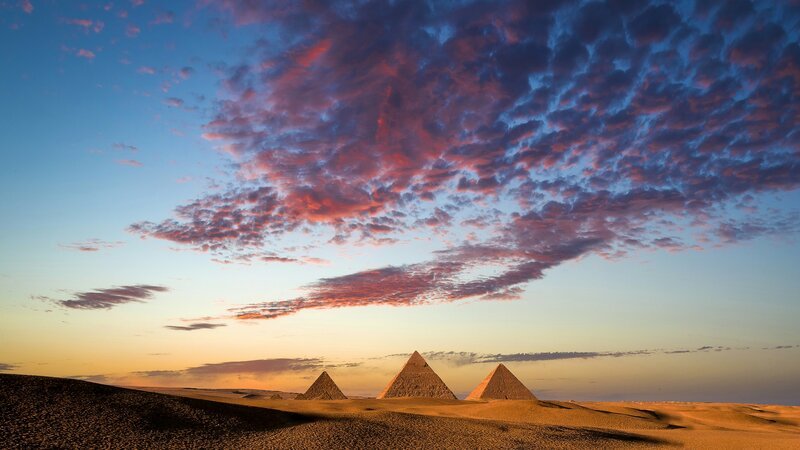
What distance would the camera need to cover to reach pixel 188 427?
1590 cm

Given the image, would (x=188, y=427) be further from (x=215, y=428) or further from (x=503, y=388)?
(x=503, y=388)

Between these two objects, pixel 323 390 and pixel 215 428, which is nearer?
pixel 215 428

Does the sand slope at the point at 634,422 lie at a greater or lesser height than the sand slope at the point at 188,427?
lesser

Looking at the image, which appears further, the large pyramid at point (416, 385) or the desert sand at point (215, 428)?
the large pyramid at point (416, 385)

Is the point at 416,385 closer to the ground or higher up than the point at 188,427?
closer to the ground

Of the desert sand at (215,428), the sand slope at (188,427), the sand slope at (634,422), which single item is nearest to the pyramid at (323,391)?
the sand slope at (634,422)

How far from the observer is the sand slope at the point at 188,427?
539 inches

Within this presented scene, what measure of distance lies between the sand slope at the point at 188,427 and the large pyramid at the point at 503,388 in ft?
109

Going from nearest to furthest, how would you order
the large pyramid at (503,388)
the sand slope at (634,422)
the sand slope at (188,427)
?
the sand slope at (188,427) → the sand slope at (634,422) → the large pyramid at (503,388)

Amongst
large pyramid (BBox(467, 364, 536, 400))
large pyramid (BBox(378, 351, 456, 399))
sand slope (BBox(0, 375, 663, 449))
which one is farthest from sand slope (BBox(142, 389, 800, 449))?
large pyramid (BBox(467, 364, 536, 400))

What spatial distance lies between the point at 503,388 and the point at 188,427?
141 feet

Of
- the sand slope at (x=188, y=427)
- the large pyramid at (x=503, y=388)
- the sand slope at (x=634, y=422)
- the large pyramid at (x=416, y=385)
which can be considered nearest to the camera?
the sand slope at (x=188, y=427)

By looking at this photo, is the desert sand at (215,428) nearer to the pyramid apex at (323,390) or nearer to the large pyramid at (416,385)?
the large pyramid at (416,385)

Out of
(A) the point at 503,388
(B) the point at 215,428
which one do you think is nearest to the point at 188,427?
(B) the point at 215,428
